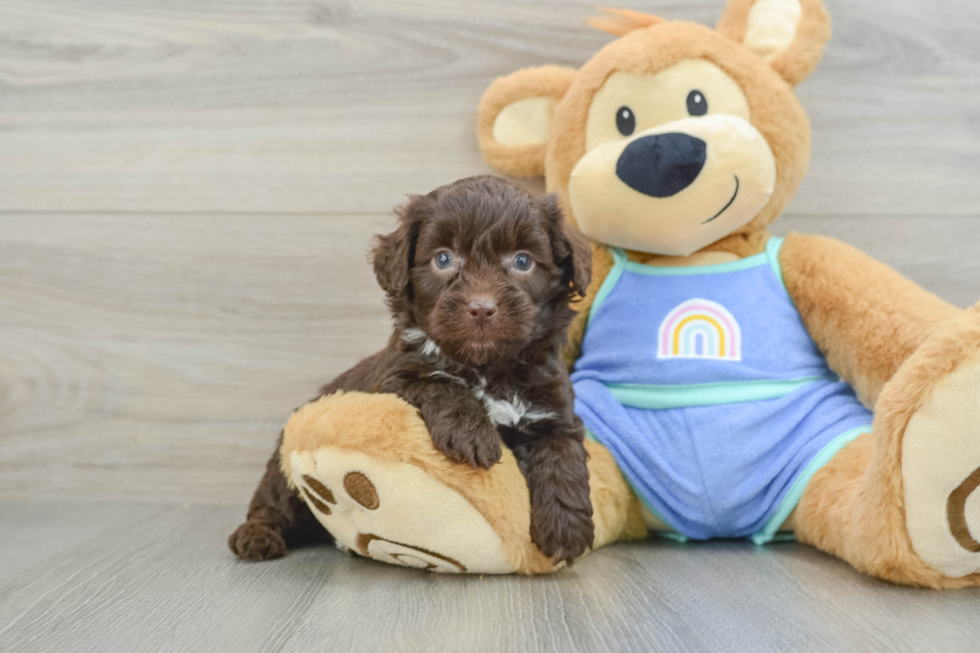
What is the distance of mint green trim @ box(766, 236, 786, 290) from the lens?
66.9 inches

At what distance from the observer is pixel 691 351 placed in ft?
5.30

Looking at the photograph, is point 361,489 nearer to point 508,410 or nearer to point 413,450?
point 413,450

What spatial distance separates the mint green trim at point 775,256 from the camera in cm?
170

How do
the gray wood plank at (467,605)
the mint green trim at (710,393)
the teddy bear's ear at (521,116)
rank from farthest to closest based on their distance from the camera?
1. the teddy bear's ear at (521,116)
2. the mint green trim at (710,393)
3. the gray wood plank at (467,605)

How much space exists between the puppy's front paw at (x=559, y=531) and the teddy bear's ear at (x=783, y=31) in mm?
1170

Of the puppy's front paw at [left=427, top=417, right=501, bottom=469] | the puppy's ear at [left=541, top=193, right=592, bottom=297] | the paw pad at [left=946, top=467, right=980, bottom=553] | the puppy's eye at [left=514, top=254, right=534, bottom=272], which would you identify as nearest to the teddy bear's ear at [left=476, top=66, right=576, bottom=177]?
the puppy's ear at [left=541, top=193, right=592, bottom=297]

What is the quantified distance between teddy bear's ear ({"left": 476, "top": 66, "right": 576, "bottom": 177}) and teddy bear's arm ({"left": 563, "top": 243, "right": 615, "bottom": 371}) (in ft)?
0.97

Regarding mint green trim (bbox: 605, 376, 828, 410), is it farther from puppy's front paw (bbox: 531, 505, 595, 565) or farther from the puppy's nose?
the puppy's nose

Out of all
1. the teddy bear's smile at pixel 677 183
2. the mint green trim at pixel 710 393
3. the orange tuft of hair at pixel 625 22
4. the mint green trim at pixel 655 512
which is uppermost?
the orange tuft of hair at pixel 625 22

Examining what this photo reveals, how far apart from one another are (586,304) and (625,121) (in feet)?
1.40

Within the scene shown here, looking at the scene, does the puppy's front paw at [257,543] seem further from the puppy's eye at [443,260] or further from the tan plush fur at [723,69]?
the tan plush fur at [723,69]

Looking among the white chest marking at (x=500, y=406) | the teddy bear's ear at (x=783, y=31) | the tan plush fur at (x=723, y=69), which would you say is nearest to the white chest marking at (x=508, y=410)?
the white chest marking at (x=500, y=406)

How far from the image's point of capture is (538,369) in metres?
1.36

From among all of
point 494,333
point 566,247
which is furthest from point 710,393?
point 494,333
